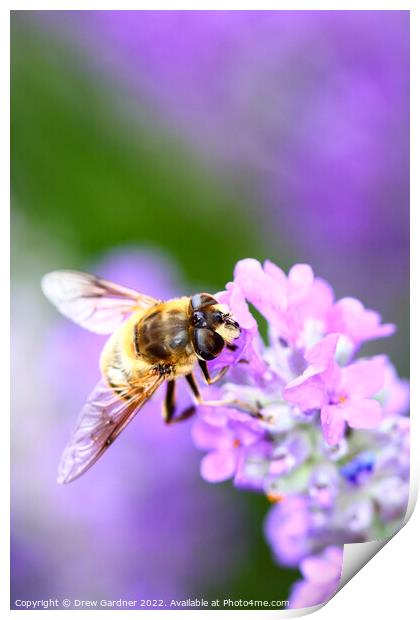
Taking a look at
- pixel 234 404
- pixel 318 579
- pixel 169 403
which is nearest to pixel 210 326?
pixel 234 404

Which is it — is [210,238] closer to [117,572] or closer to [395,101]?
[395,101]

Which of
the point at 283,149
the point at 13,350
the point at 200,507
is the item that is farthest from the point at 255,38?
the point at 200,507

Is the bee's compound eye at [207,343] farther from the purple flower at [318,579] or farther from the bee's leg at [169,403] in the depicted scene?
the purple flower at [318,579]

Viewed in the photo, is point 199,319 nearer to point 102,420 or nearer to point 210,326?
point 210,326

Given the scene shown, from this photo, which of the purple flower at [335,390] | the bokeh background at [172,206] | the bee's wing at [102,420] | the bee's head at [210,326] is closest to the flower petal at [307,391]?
the purple flower at [335,390]

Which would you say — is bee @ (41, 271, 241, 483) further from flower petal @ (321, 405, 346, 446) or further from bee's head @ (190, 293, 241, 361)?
flower petal @ (321, 405, 346, 446)
